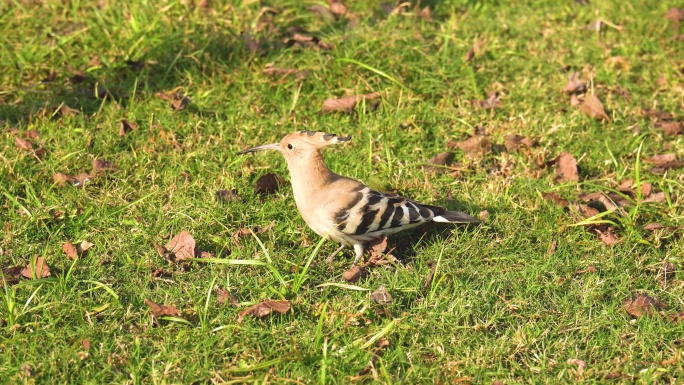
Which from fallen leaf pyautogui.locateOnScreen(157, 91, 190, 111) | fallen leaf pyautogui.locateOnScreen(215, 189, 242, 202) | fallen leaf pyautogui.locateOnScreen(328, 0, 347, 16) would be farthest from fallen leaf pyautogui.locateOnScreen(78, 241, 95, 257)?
fallen leaf pyautogui.locateOnScreen(328, 0, 347, 16)

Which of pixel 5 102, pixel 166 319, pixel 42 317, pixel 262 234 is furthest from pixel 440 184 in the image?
pixel 5 102

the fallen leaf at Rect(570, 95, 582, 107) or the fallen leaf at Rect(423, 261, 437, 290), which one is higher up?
the fallen leaf at Rect(423, 261, 437, 290)

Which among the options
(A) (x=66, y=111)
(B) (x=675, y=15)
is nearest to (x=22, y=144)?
(A) (x=66, y=111)

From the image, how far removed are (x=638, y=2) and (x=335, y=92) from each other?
3167 mm

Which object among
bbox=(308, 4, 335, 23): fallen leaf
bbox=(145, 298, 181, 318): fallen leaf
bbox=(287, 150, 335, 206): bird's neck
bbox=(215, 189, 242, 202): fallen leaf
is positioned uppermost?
bbox=(287, 150, 335, 206): bird's neck

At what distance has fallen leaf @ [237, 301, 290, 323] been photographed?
13.5ft

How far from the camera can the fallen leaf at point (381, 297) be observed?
429 cm

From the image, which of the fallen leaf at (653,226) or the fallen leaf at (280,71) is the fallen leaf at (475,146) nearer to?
the fallen leaf at (653,226)

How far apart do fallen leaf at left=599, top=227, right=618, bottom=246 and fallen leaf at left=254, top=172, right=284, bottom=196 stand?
76.0 inches

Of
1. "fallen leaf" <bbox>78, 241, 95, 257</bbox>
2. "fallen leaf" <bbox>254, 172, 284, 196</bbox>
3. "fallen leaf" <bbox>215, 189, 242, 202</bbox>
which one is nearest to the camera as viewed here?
"fallen leaf" <bbox>78, 241, 95, 257</bbox>

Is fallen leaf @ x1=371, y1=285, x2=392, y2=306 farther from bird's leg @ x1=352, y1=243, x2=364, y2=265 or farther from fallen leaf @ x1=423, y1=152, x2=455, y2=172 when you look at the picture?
fallen leaf @ x1=423, y1=152, x2=455, y2=172

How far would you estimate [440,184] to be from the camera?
5395mm

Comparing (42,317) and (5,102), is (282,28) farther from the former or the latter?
(42,317)

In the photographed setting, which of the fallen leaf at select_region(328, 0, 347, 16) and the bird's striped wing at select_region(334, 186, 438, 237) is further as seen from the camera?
the fallen leaf at select_region(328, 0, 347, 16)
